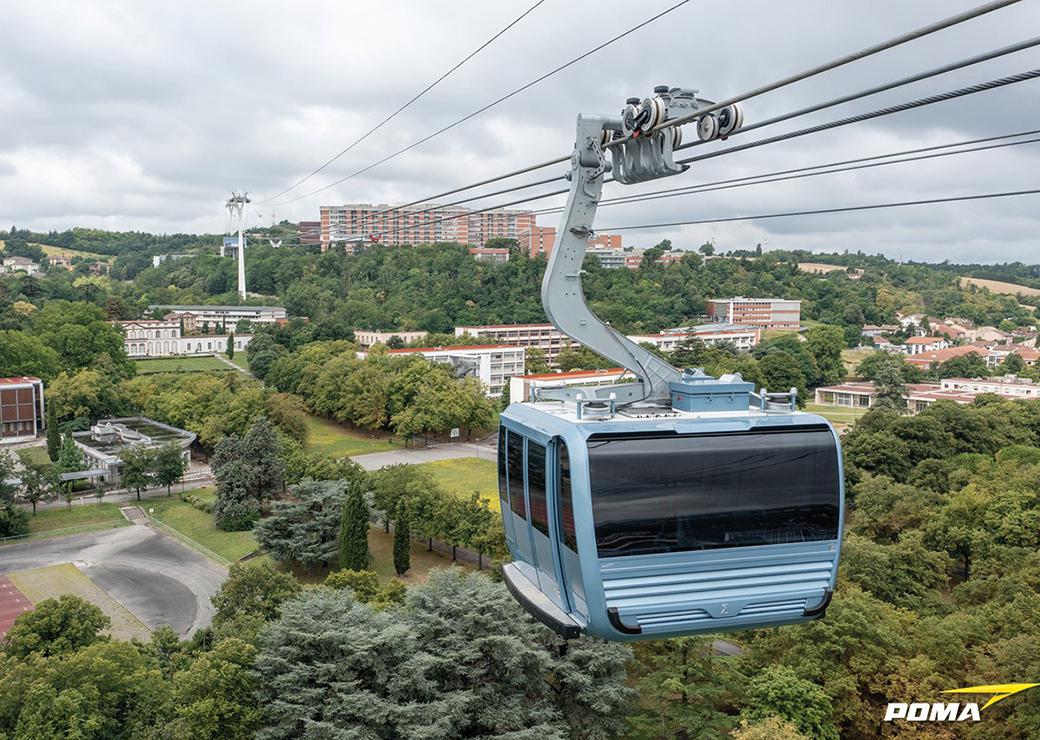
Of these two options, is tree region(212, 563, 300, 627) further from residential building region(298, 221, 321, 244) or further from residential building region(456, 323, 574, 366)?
residential building region(298, 221, 321, 244)

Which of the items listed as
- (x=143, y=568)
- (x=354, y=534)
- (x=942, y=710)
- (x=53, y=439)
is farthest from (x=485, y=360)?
(x=942, y=710)

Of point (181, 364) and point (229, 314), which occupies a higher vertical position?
point (229, 314)

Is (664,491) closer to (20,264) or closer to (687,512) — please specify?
(687,512)

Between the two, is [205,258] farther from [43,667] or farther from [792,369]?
[43,667]

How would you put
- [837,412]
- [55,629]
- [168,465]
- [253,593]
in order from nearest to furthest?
[55,629], [253,593], [168,465], [837,412]

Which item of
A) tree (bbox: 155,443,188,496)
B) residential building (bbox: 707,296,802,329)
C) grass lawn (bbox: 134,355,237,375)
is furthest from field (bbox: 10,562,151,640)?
residential building (bbox: 707,296,802,329)

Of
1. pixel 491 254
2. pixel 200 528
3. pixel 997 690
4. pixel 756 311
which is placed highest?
pixel 491 254

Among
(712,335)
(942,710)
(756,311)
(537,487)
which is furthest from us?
(756,311)
